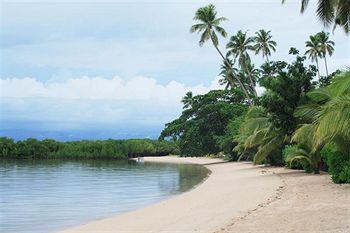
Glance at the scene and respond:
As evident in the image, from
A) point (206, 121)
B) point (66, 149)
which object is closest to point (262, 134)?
point (206, 121)

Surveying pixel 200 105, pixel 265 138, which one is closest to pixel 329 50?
pixel 200 105

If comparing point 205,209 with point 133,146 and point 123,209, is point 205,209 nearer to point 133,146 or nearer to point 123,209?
point 123,209

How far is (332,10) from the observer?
1711cm

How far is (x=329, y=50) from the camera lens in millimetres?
64375

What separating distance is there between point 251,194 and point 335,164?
3478 mm

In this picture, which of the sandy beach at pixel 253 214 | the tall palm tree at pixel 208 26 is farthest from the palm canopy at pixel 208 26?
the sandy beach at pixel 253 214

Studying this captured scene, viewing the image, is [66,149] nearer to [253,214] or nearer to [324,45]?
[324,45]

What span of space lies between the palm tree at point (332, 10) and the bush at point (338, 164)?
498 centimetres

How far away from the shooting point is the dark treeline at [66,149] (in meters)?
103

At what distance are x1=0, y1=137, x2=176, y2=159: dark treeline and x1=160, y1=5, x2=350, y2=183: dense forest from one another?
44.2 meters

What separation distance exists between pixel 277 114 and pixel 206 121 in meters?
32.3

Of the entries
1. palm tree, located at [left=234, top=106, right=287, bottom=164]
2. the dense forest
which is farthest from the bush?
palm tree, located at [left=234, top=106, right=287, bottom=164]

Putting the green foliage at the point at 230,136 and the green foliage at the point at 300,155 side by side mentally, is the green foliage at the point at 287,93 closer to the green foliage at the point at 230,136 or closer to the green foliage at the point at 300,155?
the green foliage at the point at 300,155

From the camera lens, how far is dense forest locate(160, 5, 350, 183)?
15.5 metres
